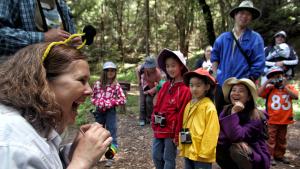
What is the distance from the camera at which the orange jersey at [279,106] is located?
16.7ft

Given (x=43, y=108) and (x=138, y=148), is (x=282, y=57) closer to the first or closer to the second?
(x=138, y=148)

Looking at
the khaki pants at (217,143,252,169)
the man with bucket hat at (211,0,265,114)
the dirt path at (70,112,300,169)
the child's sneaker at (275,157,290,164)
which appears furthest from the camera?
the dirt path at (70,112,300,169)

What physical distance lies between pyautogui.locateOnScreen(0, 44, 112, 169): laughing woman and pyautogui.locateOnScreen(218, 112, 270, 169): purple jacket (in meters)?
2.15

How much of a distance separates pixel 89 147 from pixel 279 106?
4446mm

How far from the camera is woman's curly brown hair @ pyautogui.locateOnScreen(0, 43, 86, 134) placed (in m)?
1.25

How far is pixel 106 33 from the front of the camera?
21953mm

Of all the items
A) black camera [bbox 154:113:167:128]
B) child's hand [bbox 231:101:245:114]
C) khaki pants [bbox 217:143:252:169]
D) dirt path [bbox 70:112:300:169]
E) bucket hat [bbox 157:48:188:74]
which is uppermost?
bucket hat [bbox 157:48:188:74]

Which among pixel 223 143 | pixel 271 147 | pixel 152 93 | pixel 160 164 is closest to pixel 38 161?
pixel 223 143

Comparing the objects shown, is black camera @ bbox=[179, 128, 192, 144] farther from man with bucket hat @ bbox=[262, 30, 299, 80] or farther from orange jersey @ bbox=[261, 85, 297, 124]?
man with bucket hat @ bbox=[262, 30, 299, 80]

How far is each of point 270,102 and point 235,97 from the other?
78.6 inches

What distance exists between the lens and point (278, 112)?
510 cm

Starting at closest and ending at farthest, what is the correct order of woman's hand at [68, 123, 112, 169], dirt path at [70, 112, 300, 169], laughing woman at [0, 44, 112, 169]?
1. laughing woman at [0, 44, 112, 169]
2. woman's hand at [68, 123, 112, 169]
3. dirt path at [70, 112, 300, 169]

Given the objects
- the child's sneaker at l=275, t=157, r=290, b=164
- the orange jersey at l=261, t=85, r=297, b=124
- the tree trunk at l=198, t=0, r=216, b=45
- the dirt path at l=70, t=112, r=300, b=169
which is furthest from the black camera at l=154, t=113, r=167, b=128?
the tree trunk at l=198, t=0, r=216, b=45

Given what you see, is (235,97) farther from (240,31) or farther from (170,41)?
(170,41)
